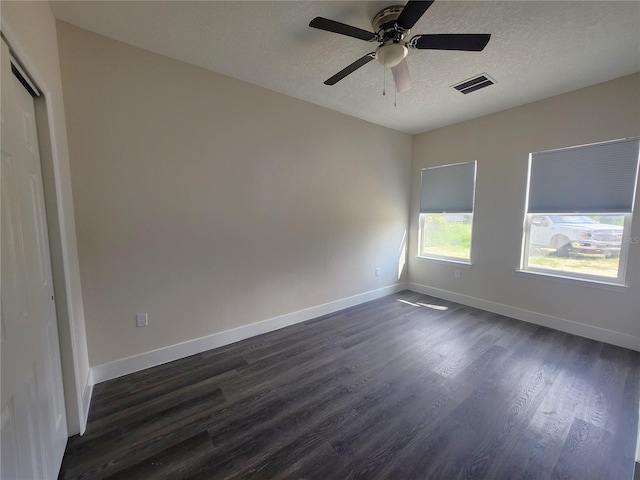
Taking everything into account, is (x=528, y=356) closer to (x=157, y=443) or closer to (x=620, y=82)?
(x=620, y=82)

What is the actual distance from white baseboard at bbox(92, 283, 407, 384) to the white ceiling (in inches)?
106

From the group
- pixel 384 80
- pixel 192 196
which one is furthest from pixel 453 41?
pixel 192 196

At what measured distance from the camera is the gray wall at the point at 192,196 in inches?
78.7

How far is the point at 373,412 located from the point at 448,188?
351 cm

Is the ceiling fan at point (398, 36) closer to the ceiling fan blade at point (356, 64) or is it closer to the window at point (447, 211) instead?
the ceiling fan blade at point (356, 64)

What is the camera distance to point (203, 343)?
2.57 m

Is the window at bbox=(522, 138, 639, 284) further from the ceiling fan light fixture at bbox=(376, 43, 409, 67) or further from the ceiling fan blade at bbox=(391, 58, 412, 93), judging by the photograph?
the ceiling fan light fixture at bbox=(376, 43, 409, 67)

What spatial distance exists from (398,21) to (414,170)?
126 inches

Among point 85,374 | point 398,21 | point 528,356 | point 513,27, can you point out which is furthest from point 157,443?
point 513,27

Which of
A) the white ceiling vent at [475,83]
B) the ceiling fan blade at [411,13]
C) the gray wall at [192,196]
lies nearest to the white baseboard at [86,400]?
the gray wall at [192,196]

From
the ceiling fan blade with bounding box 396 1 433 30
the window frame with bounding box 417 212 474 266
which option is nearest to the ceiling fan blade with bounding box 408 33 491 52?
the ceiling fan blade with bounding box 396 1 433 30

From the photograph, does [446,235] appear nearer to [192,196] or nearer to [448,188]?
[448,188]

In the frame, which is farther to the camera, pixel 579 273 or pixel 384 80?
pixel 579 273

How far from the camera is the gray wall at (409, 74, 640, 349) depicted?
2.61 m
